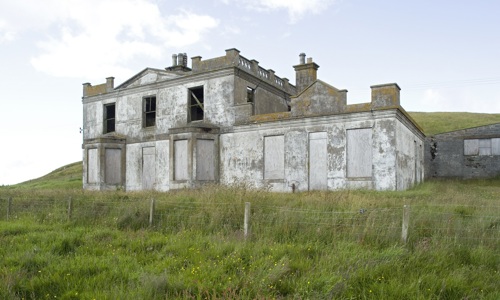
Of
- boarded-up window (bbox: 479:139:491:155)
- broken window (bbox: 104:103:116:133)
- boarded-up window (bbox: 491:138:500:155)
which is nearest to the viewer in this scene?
broken window (bbox: 104:103:116:133)

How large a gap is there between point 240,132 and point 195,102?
12.3 ft

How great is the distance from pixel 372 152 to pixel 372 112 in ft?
5.44

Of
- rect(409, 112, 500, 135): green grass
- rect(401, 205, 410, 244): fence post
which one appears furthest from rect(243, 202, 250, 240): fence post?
rect(409, 112, 500, 135): green grass

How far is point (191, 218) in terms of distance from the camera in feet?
32.0

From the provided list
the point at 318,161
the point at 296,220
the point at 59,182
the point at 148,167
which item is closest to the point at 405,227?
the point at 296,220

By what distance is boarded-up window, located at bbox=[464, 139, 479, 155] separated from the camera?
1080 inches

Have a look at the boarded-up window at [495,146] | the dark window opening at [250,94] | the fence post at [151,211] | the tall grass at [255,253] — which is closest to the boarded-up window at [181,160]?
the dark window opening at [250,94]

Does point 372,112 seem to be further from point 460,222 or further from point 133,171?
point 133,171

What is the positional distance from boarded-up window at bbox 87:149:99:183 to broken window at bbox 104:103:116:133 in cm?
192

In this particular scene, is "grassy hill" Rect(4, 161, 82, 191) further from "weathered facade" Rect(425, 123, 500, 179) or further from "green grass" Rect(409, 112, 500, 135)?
"green grass" Rect(409, 112, 500, 135)

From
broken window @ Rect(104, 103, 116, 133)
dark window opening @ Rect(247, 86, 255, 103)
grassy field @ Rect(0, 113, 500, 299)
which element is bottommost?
grassy field @ Rect(0, 113, 500, 299)

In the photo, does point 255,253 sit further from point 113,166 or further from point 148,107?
point 113,166

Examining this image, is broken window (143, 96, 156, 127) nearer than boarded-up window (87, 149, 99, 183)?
Yes

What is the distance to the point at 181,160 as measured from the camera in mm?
19500
